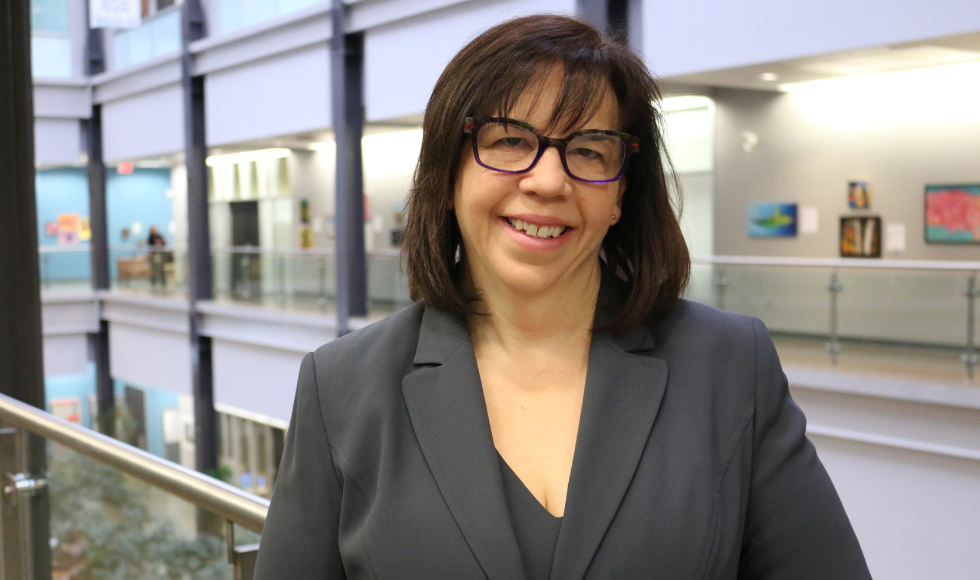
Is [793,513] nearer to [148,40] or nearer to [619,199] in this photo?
[619,199]

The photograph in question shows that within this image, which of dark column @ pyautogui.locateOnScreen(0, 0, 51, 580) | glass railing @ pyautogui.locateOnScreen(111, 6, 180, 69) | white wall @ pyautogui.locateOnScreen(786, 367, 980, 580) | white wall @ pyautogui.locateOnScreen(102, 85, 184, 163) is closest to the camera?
dark column @ pyautogui.locateOnScreen(0, 0, 51, 580)

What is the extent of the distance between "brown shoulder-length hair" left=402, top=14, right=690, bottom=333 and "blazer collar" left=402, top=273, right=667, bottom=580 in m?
0.05

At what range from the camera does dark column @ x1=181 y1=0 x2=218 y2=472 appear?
722 inches

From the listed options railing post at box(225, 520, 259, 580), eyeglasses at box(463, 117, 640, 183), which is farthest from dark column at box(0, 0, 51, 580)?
eyeglasses at box(463, 117, 640, 183)

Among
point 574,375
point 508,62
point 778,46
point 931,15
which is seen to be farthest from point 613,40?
point 778,46

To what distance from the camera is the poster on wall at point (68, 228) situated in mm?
27594

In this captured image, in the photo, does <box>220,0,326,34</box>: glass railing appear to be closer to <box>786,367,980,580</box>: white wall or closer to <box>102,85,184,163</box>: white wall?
<box>102,85,184,163</box>: white wall

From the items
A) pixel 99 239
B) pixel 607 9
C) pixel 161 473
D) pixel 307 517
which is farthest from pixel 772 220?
pixel 99 239

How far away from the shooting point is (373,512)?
1379mm

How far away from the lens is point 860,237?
42.0 feet

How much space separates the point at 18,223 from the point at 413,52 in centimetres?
872

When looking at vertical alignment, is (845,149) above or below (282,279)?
above

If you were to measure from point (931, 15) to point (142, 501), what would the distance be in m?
7.49

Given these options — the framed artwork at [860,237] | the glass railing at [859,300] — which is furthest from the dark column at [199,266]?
the framed artwork at [860,237]
